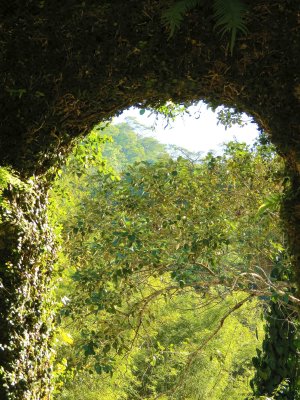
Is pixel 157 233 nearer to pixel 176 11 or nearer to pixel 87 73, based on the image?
pixel 87 73

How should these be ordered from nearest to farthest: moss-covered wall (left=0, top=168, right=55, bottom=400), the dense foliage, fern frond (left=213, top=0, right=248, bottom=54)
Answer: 1. fern frond (left=213, top=0, right=248, bottom=54)
2. moss-covered wall (left=0, top=168, right=55, bottom=400)
3. the dense foliage

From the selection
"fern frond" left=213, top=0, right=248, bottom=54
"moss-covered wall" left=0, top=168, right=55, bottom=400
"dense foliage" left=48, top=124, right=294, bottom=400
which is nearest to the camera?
"fern frond" left=213, top=0, right=248, bottom=54

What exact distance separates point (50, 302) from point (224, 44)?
5.68 feet

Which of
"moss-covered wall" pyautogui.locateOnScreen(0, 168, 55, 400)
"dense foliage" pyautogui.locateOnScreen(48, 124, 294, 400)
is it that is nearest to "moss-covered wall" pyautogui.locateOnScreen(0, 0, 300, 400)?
"moss-covered wall" pyautogui.locateOnScreen(0, 168, 55, 400)

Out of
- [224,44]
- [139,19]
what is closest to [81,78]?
[139,19]

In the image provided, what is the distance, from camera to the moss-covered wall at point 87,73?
138 inches

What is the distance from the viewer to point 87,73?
365cm

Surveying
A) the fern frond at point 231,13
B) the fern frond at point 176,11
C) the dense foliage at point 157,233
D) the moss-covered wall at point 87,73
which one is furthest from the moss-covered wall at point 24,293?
the dense foliage at point 157,233

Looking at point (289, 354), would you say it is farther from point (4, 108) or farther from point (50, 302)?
point (4, 108)

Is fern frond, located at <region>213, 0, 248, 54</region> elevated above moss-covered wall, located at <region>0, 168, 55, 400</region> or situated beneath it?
elevated above

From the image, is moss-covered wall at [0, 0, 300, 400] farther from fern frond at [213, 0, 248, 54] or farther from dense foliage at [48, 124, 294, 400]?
dense foliage at [48, 124, 294, 400]

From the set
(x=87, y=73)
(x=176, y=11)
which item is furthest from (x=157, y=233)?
(x=176, y=11)

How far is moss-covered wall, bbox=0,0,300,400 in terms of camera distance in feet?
11.5

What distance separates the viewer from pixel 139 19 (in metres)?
3.60
